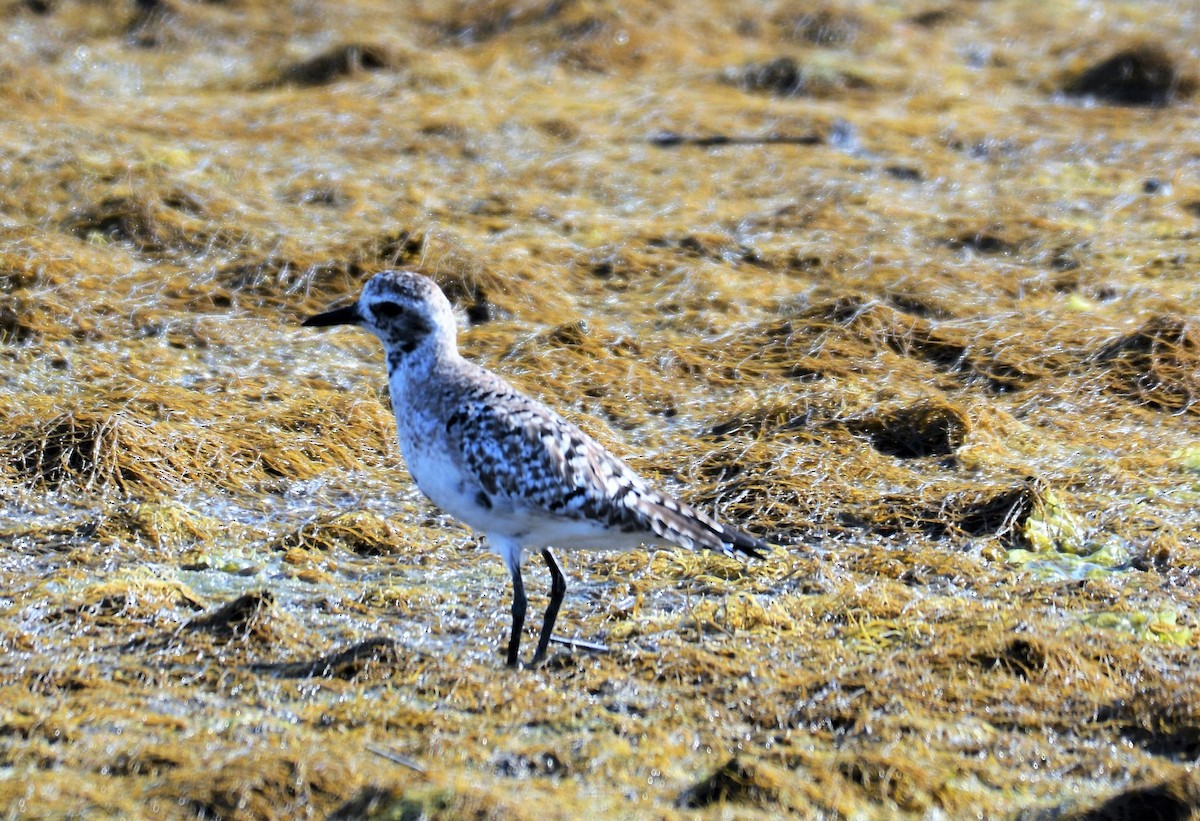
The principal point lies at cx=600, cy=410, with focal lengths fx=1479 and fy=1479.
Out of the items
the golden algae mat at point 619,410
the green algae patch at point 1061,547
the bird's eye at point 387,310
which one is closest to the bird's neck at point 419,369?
the bird's eye at point 387,310

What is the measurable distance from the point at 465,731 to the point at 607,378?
4.25m

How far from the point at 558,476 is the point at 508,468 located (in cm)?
22

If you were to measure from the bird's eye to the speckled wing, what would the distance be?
57cm

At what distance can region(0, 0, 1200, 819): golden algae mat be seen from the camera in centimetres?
524

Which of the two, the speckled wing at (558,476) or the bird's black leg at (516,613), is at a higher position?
the speckled wing at (558,476)

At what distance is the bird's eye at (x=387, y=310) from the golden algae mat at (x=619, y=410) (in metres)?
1.26

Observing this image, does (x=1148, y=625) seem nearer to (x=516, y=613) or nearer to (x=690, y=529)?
(x=690, y=529)

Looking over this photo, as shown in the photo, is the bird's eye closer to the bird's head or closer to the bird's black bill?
the bird's head

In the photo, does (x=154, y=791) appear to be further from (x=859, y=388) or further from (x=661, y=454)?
(x=859, y=388)

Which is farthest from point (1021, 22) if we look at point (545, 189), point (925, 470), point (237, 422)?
point (237, 422)

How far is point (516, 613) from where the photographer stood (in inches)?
242

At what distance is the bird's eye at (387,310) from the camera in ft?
21.3

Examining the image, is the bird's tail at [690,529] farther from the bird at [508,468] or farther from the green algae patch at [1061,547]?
the green algae patch at [1061,547]

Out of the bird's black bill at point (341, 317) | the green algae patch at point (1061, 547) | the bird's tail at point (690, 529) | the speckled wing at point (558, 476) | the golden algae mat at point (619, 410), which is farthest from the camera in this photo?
the green algae patch at point (1061, 547)
